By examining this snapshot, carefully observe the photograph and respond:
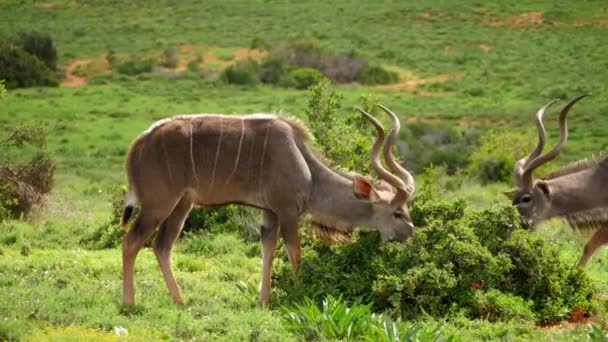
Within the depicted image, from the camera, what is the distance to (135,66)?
1470 inches

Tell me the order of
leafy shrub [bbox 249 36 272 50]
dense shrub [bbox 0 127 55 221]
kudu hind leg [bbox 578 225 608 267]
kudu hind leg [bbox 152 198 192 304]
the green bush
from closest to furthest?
kudu hind leg [bbox 152 198 192 304], kudu hind leg [bbox 578 225 608 267], the green bush, dense shrub [bbox 0 127 55 221], leafy shrub [bbox 249 36 272 50]

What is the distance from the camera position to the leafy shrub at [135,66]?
120 feet

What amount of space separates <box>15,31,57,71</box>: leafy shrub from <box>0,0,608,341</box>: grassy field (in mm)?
1304

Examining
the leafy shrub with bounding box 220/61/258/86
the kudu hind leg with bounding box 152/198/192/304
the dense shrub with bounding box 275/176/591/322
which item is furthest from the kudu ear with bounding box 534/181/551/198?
the leafy shrub with bounding box 220/61/258/86

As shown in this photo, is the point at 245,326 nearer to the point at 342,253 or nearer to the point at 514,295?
the point at 342,253

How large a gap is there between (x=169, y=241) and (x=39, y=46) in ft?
92.5

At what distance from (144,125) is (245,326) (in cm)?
1948

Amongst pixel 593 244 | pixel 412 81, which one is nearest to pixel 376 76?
pixel 412 81

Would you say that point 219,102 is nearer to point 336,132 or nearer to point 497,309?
point 336,132

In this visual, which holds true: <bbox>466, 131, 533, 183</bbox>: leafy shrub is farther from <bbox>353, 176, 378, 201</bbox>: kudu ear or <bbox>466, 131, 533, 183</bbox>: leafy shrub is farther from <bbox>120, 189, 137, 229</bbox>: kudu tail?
<bbox>120, 189, 137, 229</bbox>: kudu tail

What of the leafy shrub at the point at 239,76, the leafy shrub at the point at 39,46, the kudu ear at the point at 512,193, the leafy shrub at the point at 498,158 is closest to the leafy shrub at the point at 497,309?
the kudu ear at the point at 512,193

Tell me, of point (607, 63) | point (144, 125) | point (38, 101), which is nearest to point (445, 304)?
point (144, 125)

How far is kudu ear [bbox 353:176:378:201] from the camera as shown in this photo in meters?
9.16

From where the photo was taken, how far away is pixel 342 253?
890 cm
